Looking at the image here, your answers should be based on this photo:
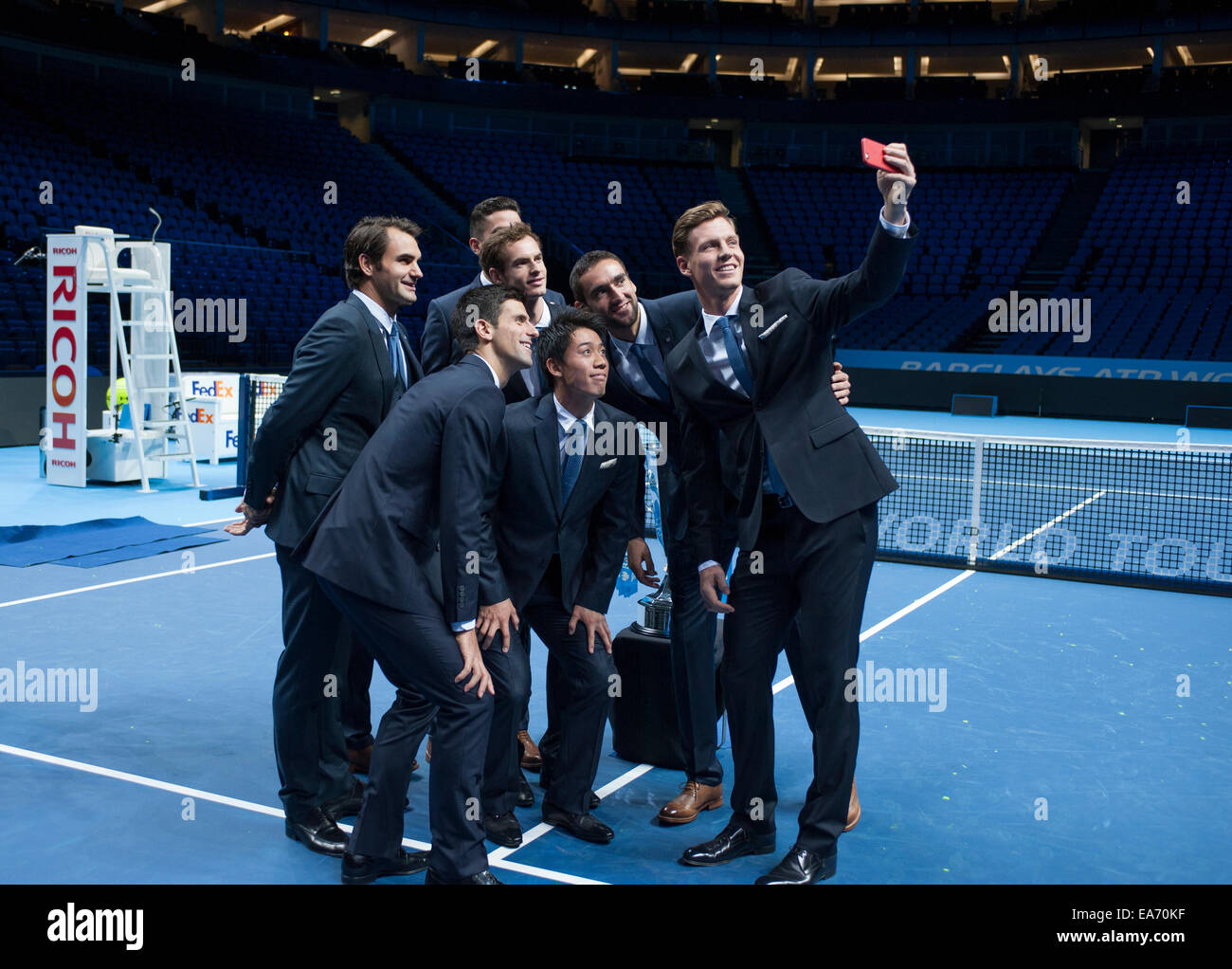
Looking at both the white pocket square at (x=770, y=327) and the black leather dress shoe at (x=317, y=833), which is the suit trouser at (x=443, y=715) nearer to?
the black leather dress shoe at (x=317, y=833)

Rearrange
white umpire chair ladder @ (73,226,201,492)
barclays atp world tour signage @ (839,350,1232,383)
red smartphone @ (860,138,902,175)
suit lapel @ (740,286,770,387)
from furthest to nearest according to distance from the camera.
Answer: barclays atp world tour signage @ (839,350,1232,383)
white umpire chair ladder @ (73,226,201,492)
suit lapel @ (740,286,770,387)
red smartphone @ (860,138,902,175)

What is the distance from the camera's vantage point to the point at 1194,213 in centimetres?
2953

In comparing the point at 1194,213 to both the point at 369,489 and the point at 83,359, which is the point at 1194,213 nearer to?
the point at 83,359

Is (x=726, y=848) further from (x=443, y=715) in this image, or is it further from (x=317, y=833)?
(x=317, y=833)

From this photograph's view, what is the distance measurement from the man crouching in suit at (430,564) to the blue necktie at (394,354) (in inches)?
Result: 28.8

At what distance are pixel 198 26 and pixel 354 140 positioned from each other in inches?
218

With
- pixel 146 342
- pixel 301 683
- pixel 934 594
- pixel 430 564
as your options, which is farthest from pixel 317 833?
pixel 146 342

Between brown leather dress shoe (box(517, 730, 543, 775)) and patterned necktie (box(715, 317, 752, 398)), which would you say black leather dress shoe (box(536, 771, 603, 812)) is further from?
patterned necktie (box(715, 317, 752, 398))

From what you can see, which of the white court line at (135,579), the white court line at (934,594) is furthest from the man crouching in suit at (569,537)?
the white court line at (135,579)

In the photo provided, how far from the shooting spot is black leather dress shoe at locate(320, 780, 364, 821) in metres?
4.50

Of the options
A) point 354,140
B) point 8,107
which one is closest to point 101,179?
point 8,107

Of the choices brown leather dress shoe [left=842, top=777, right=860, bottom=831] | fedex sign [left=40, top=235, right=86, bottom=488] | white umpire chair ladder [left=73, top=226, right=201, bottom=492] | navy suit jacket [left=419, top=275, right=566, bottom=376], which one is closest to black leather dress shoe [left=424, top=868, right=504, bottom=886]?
brown leather dress shoe [left=842, top=777, right=860, bottom=831]

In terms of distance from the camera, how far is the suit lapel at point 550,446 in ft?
13.9

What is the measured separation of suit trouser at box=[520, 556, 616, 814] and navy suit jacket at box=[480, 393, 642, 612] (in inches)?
3.3
